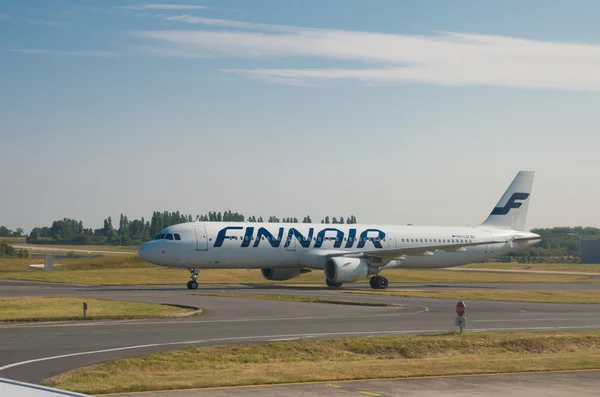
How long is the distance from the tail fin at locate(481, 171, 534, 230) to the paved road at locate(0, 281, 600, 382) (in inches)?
1184

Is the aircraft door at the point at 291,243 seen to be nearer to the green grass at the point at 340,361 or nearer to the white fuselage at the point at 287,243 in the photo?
the white fuselage at the point at 287,243

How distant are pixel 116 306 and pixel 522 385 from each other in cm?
2248

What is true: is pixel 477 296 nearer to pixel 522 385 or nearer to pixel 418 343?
pixel 418 343

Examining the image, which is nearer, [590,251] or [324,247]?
[324,247]

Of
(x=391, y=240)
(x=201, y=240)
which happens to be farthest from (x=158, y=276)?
(x=391, y=240)

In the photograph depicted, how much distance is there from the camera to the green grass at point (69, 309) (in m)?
31.9

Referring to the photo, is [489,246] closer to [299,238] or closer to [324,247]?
[324,247]

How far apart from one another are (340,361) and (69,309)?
636 inches

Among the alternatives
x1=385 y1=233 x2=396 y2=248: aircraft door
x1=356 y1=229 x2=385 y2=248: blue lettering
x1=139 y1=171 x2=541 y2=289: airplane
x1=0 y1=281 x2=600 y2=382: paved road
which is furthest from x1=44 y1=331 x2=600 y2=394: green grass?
x1=385 y1=233 x2=396 y2=248: aircraft door

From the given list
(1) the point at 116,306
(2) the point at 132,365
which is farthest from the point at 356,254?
(2) the point at 132,365

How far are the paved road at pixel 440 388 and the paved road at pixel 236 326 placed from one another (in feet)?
15.1

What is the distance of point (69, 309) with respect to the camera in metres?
34.8

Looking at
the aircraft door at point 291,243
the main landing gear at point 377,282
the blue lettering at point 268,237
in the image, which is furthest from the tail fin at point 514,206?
the blue lettering at point 268,237

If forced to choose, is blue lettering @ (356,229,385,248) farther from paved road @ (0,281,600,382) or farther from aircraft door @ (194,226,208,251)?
paved road @ (0,281,600,382)
